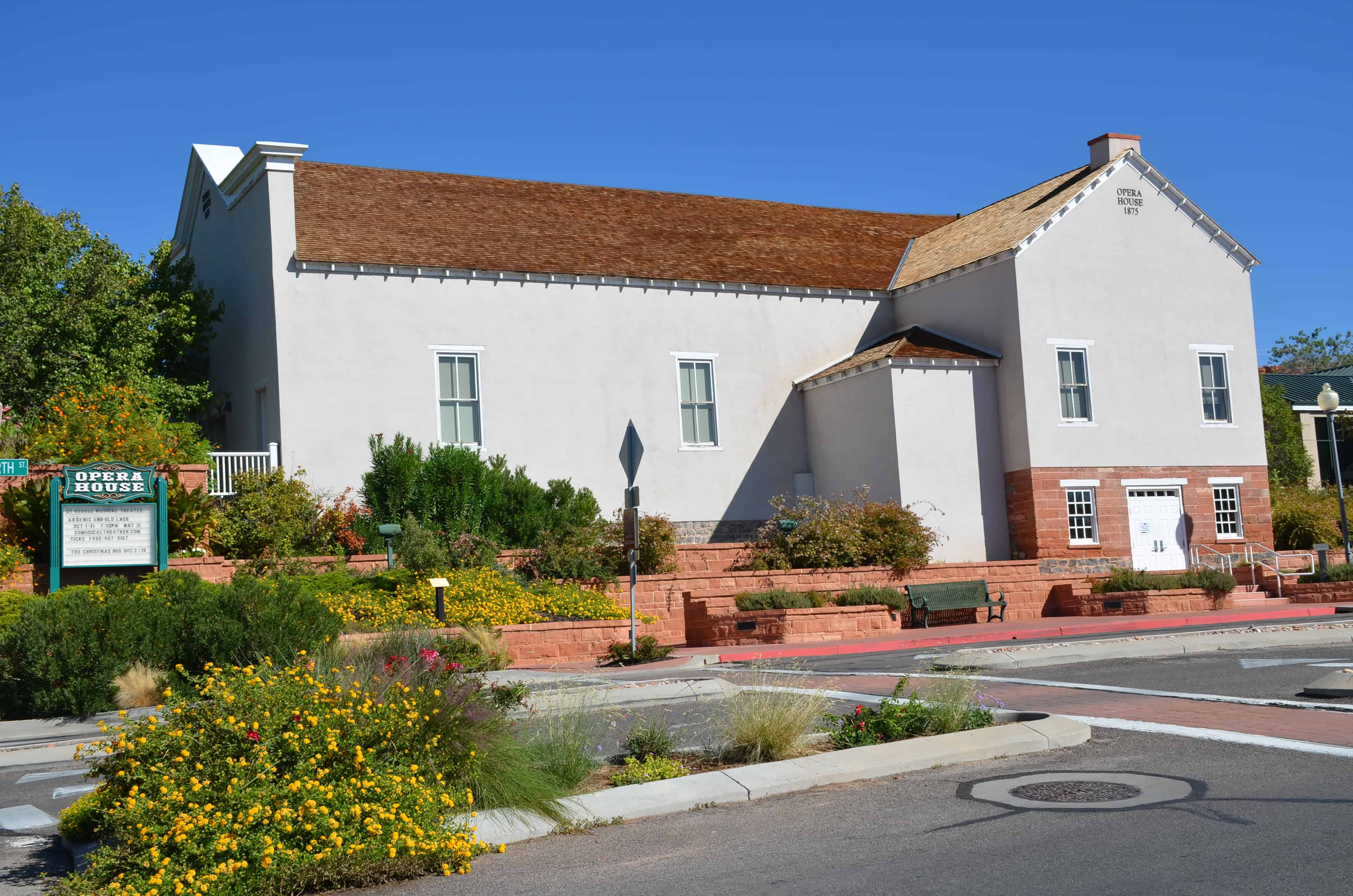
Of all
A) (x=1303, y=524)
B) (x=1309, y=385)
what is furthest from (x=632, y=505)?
(x=1309, y=385)

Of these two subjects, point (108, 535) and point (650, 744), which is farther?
point (108, 535)

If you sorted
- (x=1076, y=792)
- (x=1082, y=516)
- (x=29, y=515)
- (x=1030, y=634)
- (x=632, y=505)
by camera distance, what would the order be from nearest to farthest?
1. (x=1076, y=792)
2. (x=632, y=505)
3. (x=29, y=515)
4. (x=1030, y=634)
5. (x=1082, y=516)

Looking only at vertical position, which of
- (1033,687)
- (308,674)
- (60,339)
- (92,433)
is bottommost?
(1033,687)

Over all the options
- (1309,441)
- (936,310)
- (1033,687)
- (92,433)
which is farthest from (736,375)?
(1309,441)

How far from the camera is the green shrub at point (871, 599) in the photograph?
927 inches

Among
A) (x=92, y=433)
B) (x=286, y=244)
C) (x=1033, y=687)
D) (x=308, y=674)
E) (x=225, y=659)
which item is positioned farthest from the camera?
(x=286, y=244)

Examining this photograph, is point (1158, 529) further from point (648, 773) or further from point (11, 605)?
point (11, 605)

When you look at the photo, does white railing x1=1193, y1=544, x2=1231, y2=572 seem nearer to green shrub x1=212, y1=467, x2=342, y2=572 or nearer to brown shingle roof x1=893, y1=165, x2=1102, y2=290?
brown shingle roof x1=893, y1=165, x2=1102, y2=290

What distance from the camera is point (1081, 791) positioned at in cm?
819

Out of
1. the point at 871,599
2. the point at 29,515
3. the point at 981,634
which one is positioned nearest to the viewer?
the point at 29,515

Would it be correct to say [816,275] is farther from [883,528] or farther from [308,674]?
[308,674]

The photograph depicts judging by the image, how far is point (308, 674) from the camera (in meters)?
7.84

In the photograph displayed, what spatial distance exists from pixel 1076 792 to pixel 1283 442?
4127 cm

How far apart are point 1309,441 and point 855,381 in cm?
2796
